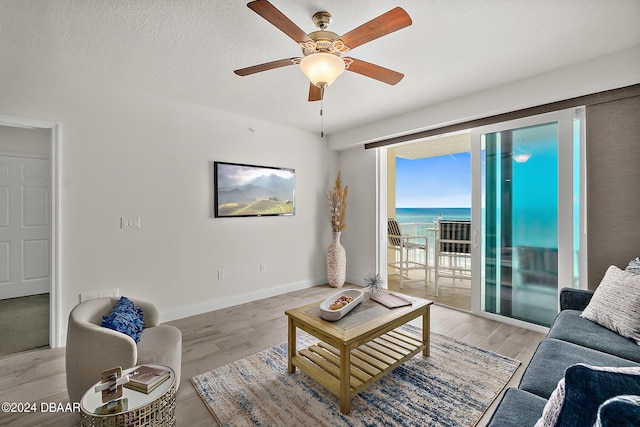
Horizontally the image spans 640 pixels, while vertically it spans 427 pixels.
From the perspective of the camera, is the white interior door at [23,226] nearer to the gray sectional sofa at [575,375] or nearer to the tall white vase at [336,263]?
the tall white vase at [336,263]

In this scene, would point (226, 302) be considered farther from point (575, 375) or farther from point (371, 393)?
point (575, 375)

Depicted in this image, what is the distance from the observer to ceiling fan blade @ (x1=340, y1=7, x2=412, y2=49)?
4.97ft

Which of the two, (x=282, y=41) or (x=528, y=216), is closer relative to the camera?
(x=282, y=41)

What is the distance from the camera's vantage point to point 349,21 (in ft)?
6.61

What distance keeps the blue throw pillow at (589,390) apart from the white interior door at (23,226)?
5.69m

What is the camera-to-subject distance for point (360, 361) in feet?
7.23

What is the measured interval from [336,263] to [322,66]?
3399mm

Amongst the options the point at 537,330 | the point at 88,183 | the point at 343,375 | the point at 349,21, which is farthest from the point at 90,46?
the point at 537,330

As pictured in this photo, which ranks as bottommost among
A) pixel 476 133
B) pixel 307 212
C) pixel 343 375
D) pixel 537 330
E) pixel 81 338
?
pixel 537 330

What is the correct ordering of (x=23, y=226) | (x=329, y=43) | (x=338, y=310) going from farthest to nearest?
(x=23, y=226), (x=338, y=310), (x=329, y=43)

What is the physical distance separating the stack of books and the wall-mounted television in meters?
2.28

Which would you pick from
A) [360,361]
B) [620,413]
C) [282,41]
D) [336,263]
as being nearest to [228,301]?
[336,263]

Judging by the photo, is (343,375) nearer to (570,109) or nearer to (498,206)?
(498,206)

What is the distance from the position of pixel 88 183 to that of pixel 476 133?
4262 millimetres
